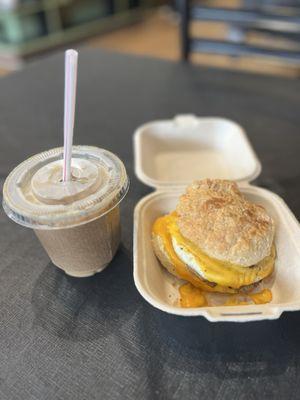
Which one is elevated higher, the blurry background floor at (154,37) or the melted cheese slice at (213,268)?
the melted cheese slice at (213,268)

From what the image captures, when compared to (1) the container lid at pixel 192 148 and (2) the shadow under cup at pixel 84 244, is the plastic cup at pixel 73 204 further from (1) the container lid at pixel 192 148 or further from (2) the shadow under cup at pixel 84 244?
(1) the container lid at pixel 192 148

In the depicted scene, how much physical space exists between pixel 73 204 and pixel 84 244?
77 millimetres

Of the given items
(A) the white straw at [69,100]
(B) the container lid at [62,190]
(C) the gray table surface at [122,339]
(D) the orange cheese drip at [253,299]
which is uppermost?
(A) the white straw at [69,100]

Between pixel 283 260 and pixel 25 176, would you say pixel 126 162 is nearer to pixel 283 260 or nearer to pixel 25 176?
pixel 25 176

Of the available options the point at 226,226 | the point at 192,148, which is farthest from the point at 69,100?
the point at 192,148

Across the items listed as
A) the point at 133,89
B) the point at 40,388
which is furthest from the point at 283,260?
the point at 133,89

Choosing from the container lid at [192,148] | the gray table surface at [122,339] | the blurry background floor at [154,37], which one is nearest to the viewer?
the gray table surface at [122,339]

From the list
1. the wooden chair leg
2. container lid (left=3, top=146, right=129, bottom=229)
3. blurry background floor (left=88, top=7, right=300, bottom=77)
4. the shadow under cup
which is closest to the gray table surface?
the shadow under cup

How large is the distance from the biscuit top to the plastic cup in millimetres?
122

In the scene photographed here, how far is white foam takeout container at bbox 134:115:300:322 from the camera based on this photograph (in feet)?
1.51

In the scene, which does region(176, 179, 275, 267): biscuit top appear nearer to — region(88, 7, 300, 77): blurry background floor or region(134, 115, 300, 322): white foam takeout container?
region(134, 115, 300, 322): white foam takeout container

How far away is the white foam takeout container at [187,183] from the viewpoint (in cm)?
46

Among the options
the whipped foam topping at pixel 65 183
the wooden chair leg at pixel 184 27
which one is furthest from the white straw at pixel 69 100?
the wooden chair leg at pixel 184 27

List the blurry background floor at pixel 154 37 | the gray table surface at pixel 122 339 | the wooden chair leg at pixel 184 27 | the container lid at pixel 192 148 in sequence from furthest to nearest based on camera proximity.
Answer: the blurry background floor at pixel 154 37
the wooden chair leg at pixel 184 27
the container lid at pixel 192 148
the gray table surface at pixel 122 339
